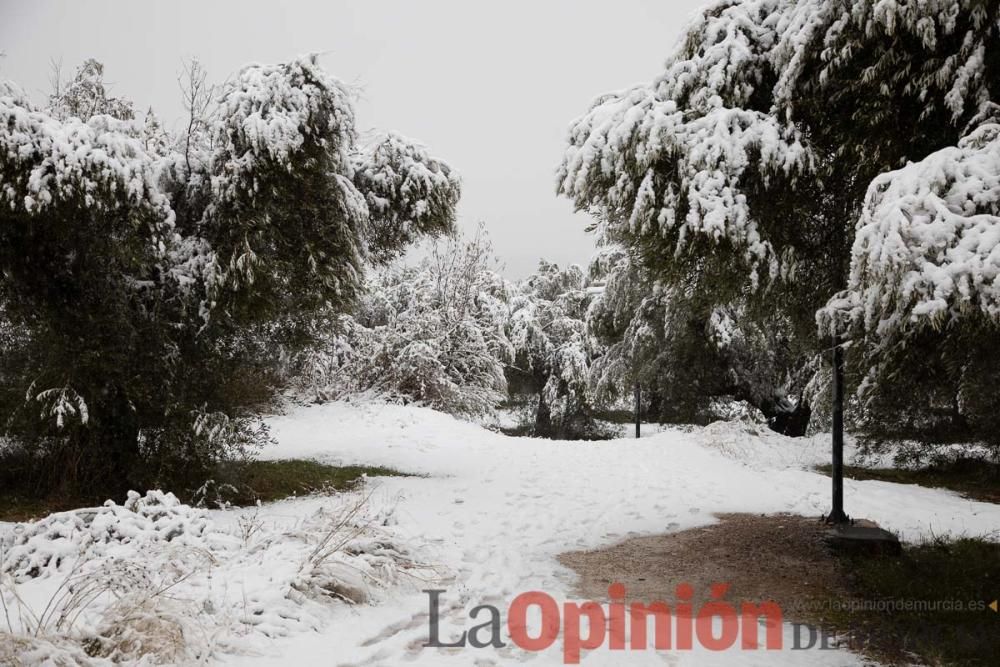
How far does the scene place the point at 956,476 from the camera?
9.60 metres

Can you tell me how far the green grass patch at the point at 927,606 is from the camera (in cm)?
341

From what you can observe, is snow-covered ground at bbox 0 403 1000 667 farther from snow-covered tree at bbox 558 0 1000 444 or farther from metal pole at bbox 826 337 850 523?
snow-covered tree at bbox 558 0 1000 444

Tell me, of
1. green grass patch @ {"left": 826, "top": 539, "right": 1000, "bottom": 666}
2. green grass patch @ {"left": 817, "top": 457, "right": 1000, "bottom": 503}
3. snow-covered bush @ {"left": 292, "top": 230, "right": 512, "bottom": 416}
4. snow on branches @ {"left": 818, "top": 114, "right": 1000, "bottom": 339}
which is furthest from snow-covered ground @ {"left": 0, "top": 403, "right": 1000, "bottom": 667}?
snow on branches @ {"left": 818, "top": 114, "right": 1000, "bottom": 339}

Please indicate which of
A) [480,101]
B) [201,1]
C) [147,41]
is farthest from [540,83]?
[147,41]

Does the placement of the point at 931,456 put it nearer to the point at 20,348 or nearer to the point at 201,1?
the point at 20,348

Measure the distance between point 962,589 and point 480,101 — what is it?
8111cm

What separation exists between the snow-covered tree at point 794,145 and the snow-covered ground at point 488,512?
253cm

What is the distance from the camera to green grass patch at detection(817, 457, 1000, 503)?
8430 mm

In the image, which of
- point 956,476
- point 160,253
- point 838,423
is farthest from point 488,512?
point 956,476

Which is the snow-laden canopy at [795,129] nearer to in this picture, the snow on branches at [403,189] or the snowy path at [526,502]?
the snowy path at [526,502]

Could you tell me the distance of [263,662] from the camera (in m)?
3.07

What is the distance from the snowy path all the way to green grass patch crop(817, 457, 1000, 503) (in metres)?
0.53

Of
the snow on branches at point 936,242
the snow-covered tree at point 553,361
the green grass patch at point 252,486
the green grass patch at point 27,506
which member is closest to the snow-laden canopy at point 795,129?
the snow on branches at point 936,242

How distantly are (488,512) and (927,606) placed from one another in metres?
4.17
